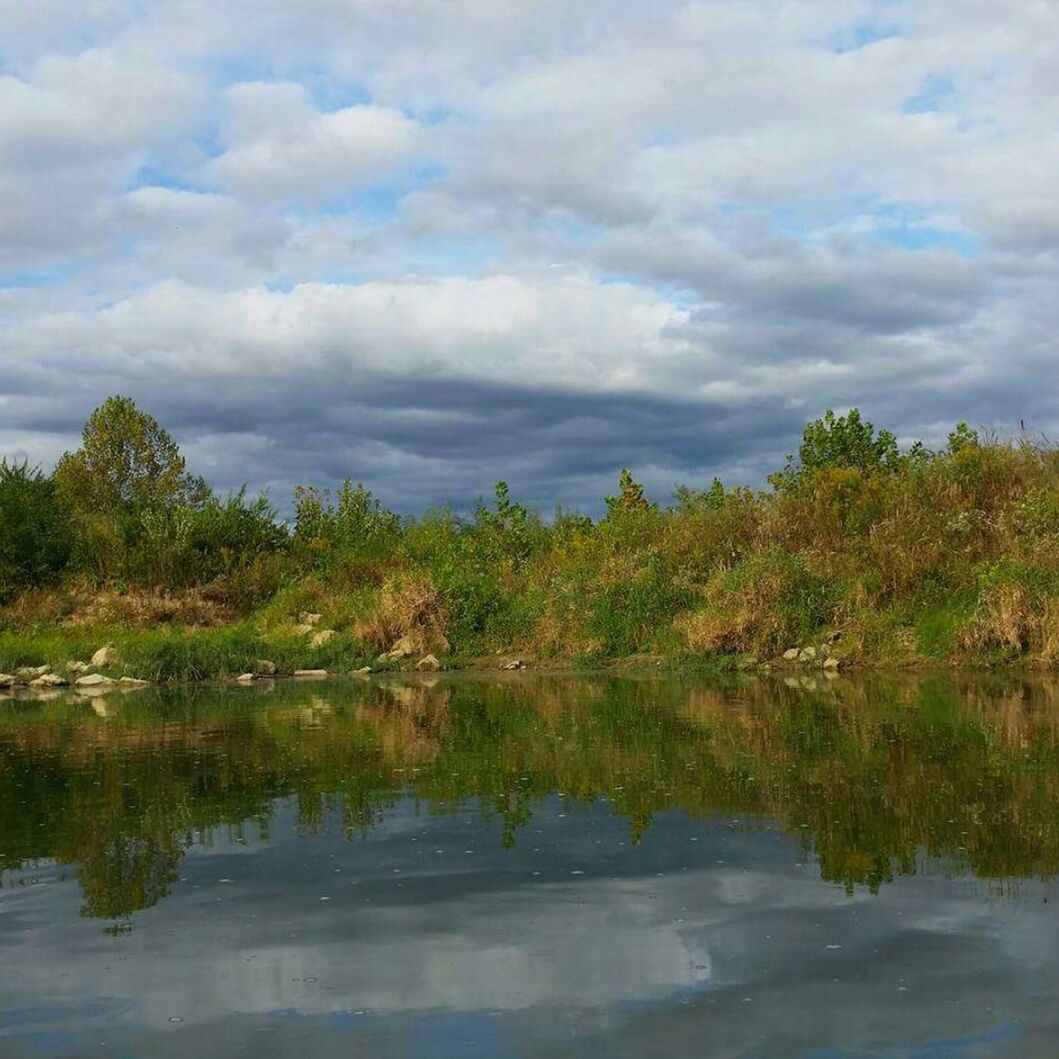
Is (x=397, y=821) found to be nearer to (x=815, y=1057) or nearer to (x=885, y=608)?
(x=815, y=1057)

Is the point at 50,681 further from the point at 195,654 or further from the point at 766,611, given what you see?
the point at 766,611

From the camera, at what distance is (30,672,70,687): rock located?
1241 inches

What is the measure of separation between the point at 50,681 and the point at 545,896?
86.0ft

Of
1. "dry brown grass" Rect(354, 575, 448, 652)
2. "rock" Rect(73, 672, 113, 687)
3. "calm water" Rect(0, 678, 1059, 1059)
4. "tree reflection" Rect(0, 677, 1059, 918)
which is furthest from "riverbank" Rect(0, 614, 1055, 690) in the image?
"calm water" Rect(0, 678, 1059, 1059)

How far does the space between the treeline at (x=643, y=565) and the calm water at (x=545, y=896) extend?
38.7 ft

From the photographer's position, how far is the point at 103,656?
33812 mm

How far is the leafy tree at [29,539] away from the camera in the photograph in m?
42.3

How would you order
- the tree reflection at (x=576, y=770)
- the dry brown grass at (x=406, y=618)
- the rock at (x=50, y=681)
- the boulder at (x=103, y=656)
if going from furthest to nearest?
1. the dry brown grass at (x=406, y=618)
2. the boulder at (x=103, y=656)
3. the rock at (x=50, y=681)
4. the tree reflection at (x=576, y=770)

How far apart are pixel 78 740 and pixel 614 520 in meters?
21.3

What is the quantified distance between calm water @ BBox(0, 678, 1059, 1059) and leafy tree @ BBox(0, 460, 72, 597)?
27922 mm

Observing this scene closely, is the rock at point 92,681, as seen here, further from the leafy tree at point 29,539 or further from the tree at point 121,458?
the tree at point 121,458

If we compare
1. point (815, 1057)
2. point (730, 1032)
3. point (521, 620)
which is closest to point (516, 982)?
point (730, 1032)

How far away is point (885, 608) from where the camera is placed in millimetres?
29312

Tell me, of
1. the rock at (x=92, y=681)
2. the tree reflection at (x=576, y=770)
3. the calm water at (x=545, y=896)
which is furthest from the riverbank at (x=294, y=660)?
the calm water at (x=545, y=896)
